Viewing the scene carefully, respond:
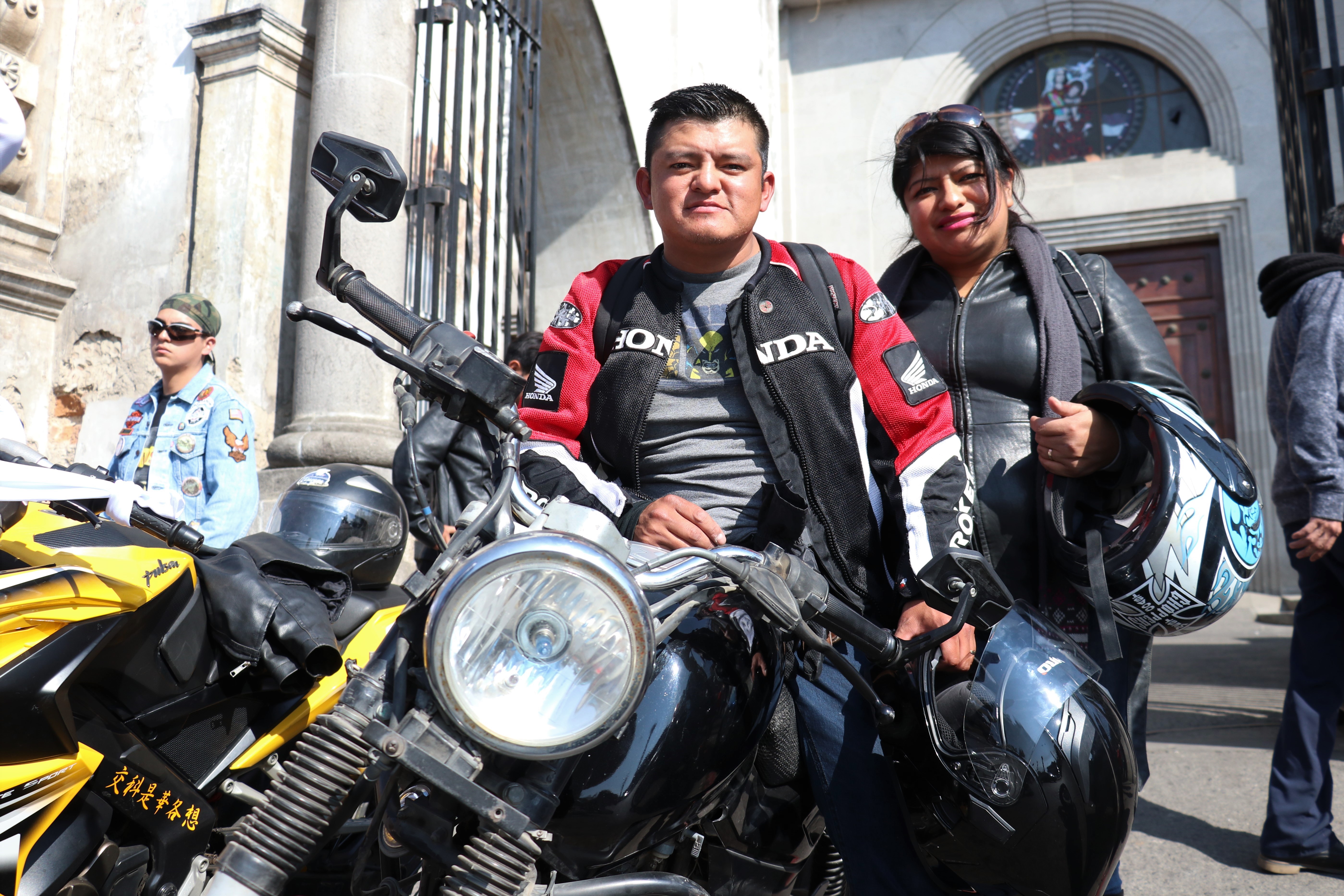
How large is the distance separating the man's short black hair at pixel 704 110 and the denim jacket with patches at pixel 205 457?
2.43 metres

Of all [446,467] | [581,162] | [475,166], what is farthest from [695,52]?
[446,467]

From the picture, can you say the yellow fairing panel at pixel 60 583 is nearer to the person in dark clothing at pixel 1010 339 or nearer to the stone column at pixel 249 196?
the person in dark clothing at pixel 1010 339

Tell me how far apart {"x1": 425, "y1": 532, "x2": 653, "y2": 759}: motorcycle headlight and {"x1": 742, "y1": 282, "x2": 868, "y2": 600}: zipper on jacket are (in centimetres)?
73

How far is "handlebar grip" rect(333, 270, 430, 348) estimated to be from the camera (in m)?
1.30

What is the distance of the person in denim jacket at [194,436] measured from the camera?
3.60 meters

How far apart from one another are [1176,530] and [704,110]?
1.11m

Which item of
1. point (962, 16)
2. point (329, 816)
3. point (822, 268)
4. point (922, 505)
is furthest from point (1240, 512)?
point (962, 16)

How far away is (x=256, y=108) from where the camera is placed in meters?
5.52

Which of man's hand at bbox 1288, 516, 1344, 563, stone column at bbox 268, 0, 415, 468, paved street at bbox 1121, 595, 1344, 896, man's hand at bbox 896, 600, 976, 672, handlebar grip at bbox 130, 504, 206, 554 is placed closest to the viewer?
man's hand at bbox 896, 600, 976, 672

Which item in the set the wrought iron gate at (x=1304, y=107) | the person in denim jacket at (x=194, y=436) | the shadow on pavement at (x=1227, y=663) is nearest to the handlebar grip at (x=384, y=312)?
the person in denim jacket at (x=194, y=436)

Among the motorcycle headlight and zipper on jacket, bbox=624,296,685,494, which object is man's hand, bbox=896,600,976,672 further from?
the motorcycle headlight

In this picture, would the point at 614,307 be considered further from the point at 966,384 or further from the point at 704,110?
the point at 966,384

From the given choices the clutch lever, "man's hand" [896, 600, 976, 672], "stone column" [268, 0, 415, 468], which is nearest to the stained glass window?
"stone column" [268, 0, 415, 468]

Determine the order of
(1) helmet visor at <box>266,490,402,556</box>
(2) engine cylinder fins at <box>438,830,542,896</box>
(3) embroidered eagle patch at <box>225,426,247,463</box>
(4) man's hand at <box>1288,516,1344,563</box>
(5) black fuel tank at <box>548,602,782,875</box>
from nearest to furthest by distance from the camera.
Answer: (2) engine cylinder fins at <box>438,830,542,896</box> → (5) black fuel tank at <box>548,602,782,875</box> → (4) man's hand at <box>1288,516,1344,563</box> → (1) helmet visor at <box>266,490,402,556</box> → (3) embroidered eagle patch at <box>225,426,247,463</box>
